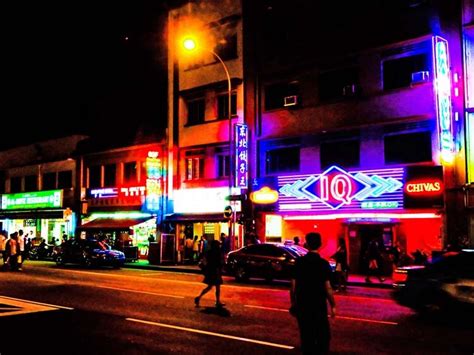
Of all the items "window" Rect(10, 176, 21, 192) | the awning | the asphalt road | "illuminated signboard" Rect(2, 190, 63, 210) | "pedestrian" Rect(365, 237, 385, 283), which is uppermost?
"window" Rect(10, 176, 21, 192)

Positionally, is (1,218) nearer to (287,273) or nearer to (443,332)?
(287,273)

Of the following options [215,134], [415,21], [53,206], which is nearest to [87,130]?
[53,206]

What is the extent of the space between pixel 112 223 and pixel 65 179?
805cm

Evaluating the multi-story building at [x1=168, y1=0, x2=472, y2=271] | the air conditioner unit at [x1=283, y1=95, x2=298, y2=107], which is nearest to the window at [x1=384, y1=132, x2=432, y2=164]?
the multi-story building at [x1=168, y1=0, x2=472, y2=271]

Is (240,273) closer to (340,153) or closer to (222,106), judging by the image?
(340,153)

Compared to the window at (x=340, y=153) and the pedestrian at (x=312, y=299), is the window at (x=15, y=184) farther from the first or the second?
the pedestrian at (x=312, y=299)

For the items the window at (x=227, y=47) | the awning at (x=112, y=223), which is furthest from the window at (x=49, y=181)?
the window at (x=227, y=47)

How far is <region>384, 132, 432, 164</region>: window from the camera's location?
2297cm

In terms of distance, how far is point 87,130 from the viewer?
42.3 m

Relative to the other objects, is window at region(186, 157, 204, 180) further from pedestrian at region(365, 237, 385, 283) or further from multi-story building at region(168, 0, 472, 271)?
pedestrian at region(365, 237, 385, 283)

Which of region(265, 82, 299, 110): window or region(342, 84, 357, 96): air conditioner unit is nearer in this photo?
region(342, 84, 357, 96): air conditioner unit

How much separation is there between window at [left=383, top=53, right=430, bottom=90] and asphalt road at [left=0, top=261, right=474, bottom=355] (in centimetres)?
1044

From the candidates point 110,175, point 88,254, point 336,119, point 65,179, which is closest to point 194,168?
point 88,254

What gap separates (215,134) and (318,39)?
757 centimetres
